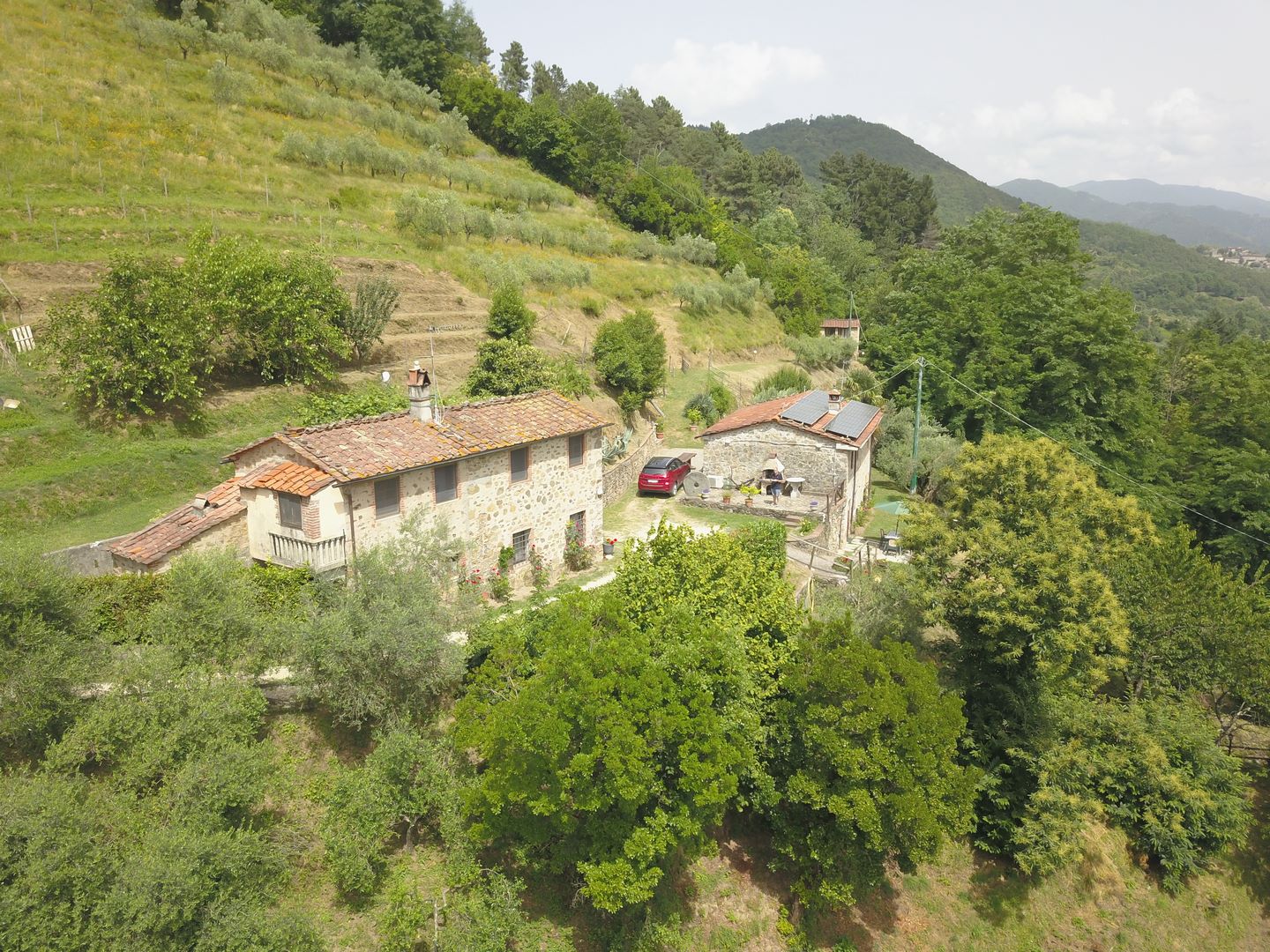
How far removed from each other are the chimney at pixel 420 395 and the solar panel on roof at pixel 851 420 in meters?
16.8

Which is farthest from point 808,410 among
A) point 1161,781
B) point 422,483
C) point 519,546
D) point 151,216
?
point 151,216

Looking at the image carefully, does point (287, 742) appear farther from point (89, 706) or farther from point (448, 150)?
point (448, 150)

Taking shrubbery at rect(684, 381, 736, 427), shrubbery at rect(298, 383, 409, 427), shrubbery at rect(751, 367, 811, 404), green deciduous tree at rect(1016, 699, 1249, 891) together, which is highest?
shrubbery at rect(298, 383, 409, 427)

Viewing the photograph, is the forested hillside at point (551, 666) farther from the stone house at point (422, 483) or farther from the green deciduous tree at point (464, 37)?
the green deciduous tree at point (464, 37)

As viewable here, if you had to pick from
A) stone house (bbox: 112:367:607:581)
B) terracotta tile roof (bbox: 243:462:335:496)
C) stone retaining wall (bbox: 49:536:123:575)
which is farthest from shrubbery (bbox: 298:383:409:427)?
stone retaining wall (bbox: 49:536:123:575)

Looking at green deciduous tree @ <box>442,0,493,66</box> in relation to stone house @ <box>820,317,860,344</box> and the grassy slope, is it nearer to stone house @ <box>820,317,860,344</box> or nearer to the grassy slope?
the grassy slope

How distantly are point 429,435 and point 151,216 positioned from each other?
76.9ft

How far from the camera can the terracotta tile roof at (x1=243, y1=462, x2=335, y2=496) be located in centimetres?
1683

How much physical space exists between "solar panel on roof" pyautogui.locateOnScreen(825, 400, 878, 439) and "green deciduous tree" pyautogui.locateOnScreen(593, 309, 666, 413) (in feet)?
32.6

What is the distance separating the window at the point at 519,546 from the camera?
71.6 feet

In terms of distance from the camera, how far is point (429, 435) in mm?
19797

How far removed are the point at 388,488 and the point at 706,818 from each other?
1059 cm

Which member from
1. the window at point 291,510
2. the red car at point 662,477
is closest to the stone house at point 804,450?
the red car at point 662,477

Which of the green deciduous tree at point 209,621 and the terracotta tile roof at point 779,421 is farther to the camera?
the terracotta tile roof at point 779,421
